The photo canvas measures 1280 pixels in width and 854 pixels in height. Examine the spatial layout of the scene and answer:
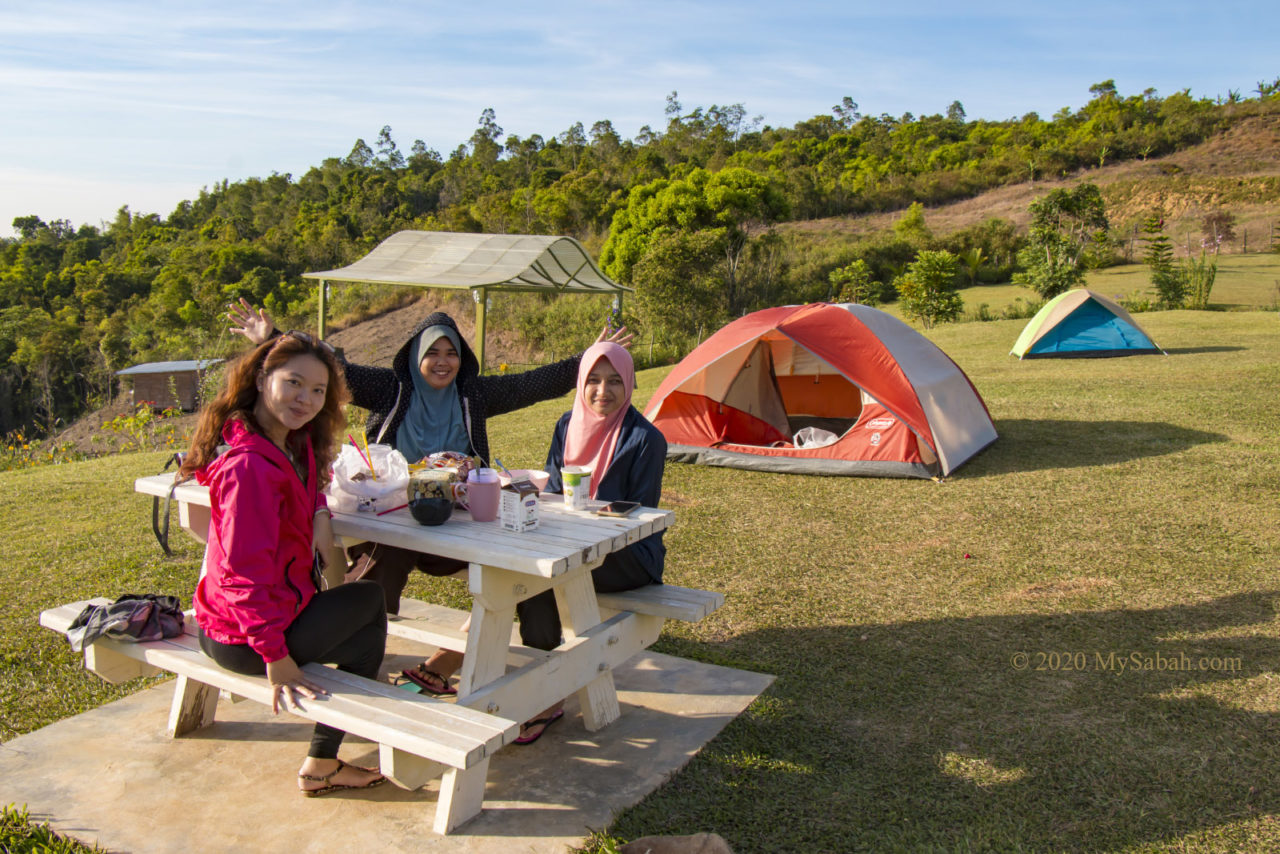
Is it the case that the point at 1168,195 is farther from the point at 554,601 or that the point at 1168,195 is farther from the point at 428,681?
the point at 428,681

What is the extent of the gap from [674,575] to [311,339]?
2.39 meters

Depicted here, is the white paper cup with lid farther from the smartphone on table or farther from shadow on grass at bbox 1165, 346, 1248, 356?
shadow on grass at bbox 1165, 346, 1248, 356

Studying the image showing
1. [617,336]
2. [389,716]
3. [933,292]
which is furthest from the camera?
[933,292]

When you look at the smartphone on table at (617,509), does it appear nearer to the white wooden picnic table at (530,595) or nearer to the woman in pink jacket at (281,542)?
the white wooden picnic table at (530,595)

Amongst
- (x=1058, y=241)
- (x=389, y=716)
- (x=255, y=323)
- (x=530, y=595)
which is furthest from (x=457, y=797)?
(x=1058, y=241)

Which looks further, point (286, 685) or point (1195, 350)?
point (1195, 350)

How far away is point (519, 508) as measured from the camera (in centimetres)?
235

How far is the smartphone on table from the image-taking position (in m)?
2.54

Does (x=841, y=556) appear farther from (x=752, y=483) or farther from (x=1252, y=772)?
(x=1252, y=772)

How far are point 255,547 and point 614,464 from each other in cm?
117

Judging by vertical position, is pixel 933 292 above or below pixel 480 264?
above

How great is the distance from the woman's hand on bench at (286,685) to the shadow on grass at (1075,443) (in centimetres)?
493

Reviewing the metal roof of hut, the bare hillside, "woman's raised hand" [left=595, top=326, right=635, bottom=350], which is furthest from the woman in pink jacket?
the bare hillside

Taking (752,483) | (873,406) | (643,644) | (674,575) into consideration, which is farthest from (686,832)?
(873,406)
